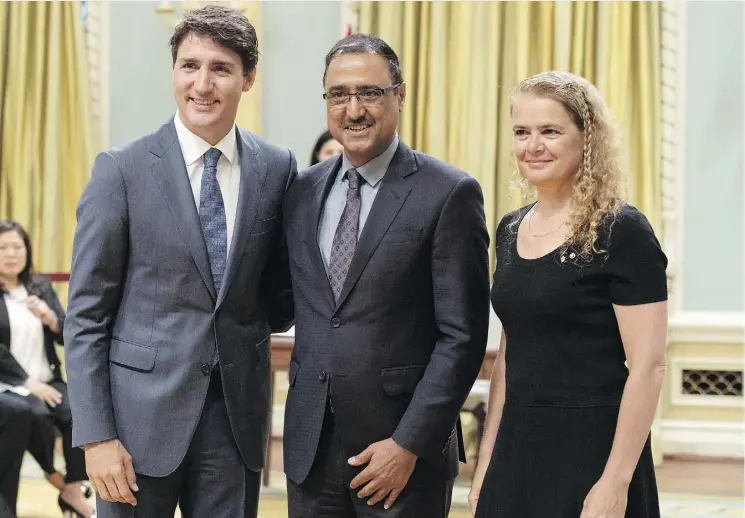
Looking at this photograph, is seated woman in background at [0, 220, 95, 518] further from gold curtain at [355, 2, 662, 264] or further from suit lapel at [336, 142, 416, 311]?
suit lapel at [336, 142, 416, 311]

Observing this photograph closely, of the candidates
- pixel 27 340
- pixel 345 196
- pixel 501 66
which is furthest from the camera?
pixel 501 66

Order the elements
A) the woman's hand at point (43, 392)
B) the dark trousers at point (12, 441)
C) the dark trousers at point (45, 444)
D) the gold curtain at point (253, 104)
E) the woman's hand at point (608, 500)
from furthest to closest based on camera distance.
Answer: the gold curtain at point (253, 104), the woman's hand at point (43, 392), the dark trousers at point (45, 444), the dark trousers at point (12, 441), the woman's hand at point (608, 500)

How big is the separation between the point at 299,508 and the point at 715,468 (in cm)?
379

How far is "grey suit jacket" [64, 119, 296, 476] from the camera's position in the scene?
7.14ft

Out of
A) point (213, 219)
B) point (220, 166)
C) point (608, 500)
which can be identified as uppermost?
point (220, 166)

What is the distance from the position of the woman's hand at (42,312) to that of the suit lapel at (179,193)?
2577 mm

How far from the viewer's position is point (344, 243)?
2.23 m

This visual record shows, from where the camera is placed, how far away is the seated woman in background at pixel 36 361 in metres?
4.34

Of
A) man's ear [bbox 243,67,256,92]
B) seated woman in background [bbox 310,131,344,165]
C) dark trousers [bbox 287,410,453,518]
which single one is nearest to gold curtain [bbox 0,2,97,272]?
seated woman in background [bbox 310,131,344,165]

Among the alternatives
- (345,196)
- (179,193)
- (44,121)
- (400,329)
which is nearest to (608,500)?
(400,329)

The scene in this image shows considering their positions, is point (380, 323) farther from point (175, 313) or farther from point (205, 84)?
point (205, 84)

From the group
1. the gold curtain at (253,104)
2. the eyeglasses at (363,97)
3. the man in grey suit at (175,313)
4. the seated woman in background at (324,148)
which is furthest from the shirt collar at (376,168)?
the gold curtain at (253,104)

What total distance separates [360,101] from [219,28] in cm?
36

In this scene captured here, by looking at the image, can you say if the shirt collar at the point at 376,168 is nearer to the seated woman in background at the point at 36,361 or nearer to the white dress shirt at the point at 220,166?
the white dress shirt at the point at 220,166
